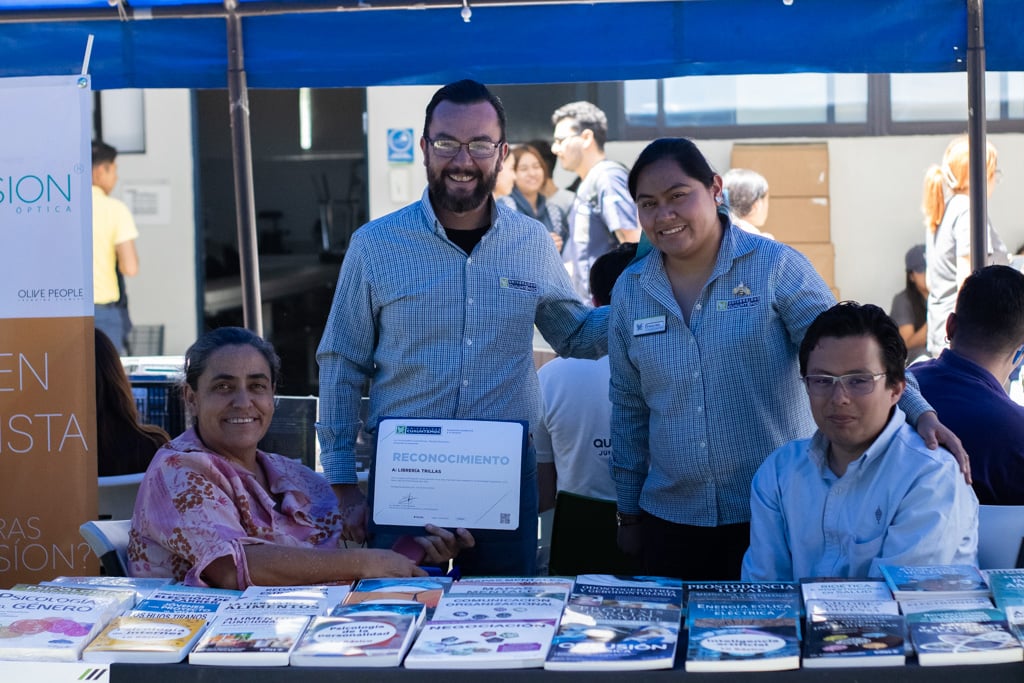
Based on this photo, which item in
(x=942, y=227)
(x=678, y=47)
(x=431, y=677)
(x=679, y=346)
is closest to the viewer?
(x=431, y=677)

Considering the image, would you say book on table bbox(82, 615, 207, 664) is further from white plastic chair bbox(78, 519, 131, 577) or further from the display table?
white plastic chair bbox(78, 519, 131, 577)

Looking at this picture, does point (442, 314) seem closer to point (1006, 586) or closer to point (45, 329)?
point (45, 329)

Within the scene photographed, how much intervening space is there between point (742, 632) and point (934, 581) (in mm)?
449


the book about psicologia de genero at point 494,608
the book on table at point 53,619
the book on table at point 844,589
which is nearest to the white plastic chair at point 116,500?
the book on table at point 53,619

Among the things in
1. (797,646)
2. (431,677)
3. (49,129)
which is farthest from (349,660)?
(49,129)

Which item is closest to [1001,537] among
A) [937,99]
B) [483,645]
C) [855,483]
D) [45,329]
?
[855,483]

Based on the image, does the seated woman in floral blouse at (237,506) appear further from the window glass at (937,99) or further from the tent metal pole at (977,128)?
the window glass at (937,99)

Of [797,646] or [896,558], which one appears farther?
[896,558]

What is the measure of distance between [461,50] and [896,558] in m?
2.59

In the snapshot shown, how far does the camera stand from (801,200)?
7.80 metres

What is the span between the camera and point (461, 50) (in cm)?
441

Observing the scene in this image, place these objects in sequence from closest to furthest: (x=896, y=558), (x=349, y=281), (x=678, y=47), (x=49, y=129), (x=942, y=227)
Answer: (x=896, y=558), (x=349, y=281), (x=49, y=129), (x=678, y=47), (x=942, y=227)

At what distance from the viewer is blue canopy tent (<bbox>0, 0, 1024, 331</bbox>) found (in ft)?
13.8

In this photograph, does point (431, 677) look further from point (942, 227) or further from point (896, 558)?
point (942, 227)
